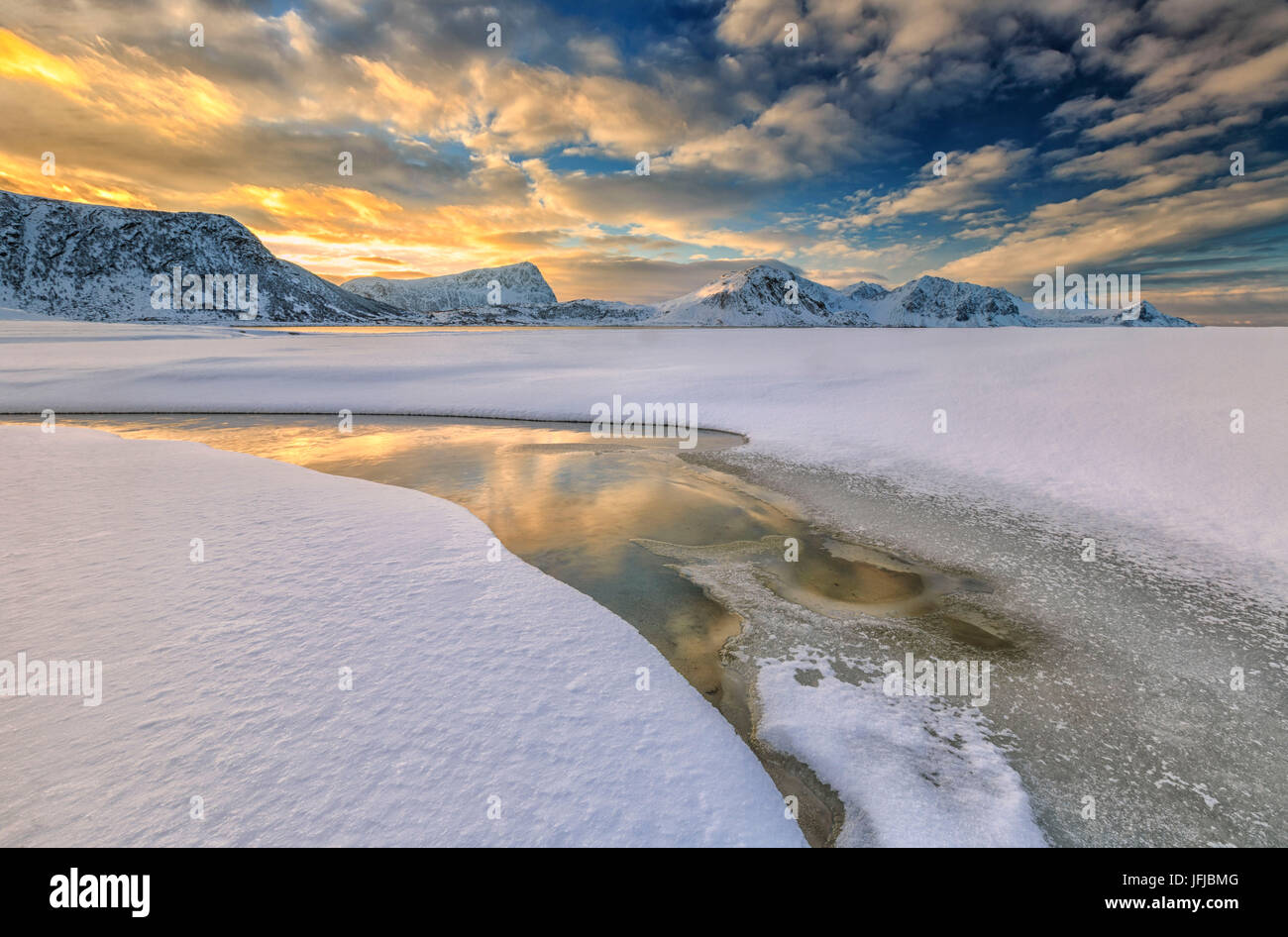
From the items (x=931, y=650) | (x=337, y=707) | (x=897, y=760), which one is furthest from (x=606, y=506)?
(x=897, y=760)

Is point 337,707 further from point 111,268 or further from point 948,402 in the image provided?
point 111,268

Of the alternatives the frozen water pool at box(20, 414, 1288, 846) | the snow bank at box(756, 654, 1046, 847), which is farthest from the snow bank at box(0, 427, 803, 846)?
the frozen water pool at box(20, 414, 1288, 846)

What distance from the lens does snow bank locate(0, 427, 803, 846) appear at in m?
2.59

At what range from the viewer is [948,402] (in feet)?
48.2

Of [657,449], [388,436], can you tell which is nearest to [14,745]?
[657,449]

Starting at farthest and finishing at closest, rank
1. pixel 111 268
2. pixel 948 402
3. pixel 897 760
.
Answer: pixel 111 268 → pixel 948 402 → pixel 897 760

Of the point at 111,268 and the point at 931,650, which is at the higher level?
the point at 111,268

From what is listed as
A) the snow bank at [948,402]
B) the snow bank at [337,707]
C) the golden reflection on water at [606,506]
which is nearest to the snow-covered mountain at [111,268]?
the snow bank at [948,402]

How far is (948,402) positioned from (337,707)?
15.9m

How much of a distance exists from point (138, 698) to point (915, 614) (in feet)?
21.0

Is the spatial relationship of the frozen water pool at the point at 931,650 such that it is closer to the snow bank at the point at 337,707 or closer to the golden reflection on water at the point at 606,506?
the golden reflection on water at the point at 606,506

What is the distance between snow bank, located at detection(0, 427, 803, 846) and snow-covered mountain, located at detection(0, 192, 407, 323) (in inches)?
7319

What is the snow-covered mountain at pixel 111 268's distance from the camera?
153 metres

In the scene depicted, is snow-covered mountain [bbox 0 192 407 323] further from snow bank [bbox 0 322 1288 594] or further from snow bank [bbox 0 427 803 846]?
snow bank [bbox 0 427 803 846]
